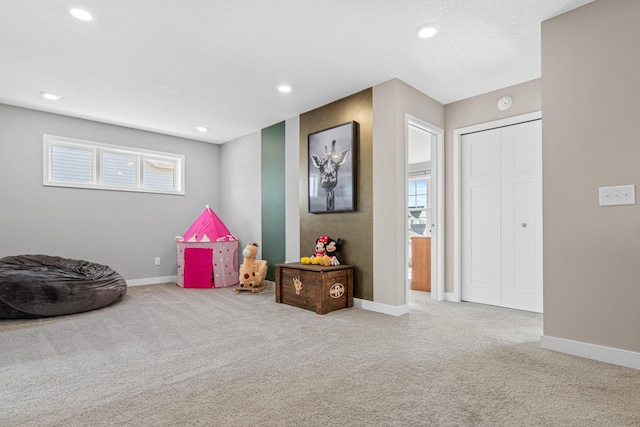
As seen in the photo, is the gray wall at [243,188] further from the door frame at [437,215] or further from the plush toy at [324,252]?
the door frame at [437,215]

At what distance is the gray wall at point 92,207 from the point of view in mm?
4324

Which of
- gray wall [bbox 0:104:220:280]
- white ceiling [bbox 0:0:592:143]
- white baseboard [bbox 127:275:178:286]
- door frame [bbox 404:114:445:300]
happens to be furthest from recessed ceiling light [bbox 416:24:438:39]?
white baseboard [bbox 127:275:178:286]

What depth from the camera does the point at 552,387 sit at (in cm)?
188

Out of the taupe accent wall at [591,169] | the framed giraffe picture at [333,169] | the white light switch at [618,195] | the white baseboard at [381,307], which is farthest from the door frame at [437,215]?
the white light switch at [618,195]

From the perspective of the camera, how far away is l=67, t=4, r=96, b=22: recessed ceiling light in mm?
2354

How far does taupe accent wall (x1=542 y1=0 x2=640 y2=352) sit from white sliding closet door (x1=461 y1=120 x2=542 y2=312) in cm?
123

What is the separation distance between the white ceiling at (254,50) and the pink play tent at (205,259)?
1858 mm

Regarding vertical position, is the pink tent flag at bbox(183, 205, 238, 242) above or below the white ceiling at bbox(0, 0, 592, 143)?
below

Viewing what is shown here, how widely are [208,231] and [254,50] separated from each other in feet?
9.79

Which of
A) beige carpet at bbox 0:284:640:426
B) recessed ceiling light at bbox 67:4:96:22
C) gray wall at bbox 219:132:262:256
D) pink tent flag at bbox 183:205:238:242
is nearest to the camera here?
beige carpet at bbox 0:284:640:426

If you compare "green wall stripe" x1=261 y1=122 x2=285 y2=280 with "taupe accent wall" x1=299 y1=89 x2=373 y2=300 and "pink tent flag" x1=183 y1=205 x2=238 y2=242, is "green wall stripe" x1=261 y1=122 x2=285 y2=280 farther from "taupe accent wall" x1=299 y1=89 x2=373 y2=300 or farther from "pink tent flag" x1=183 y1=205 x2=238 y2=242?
"taupe accent wall" x1=299 y1=89 x2=373 y2=300

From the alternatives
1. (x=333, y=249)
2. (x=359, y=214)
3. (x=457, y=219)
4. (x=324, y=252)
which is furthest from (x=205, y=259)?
(x=457, y=219)

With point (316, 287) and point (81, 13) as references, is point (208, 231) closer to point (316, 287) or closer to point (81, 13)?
point (316, 287)

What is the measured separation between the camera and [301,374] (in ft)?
6.74
